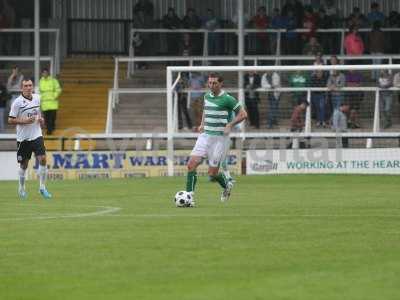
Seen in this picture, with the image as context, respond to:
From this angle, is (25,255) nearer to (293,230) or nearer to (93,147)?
(293,230)

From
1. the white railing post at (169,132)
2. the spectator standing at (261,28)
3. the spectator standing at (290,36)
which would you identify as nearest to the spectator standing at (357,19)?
the spectator standing at (290,36)

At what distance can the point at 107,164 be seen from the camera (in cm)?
3450

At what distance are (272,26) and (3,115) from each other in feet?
29.3

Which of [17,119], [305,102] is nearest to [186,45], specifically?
[305,102]

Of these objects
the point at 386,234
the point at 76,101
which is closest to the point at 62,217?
the point at 386,234

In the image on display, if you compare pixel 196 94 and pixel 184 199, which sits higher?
pixel 196 94

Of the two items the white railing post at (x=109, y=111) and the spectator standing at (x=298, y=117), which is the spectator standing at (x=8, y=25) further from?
the spectator standing at (x=298, y=117)

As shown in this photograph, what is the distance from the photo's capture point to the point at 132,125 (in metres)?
38.6

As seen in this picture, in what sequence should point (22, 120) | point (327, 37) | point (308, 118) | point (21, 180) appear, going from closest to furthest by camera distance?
point (22, 120)
point (21, 180)
point (308, 118)
point (327, 37)

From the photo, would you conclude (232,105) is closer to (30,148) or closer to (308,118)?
(30,148)

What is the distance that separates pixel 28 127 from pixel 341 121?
12.8m

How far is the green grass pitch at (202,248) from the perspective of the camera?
11.8 m

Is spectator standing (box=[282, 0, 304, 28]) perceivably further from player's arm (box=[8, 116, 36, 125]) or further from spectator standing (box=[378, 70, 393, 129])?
player's arm (box=[8, 116, 36, 125])

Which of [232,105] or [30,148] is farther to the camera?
[30,148]
